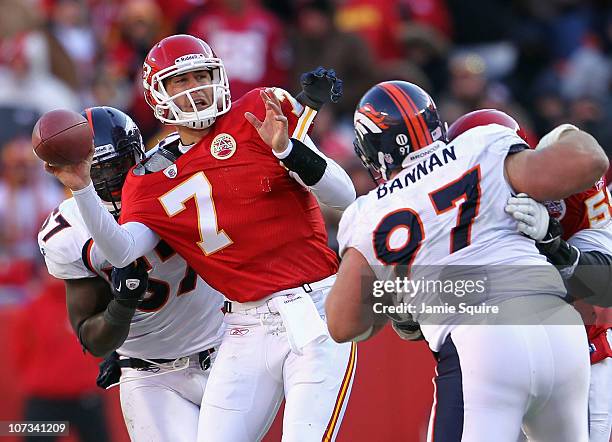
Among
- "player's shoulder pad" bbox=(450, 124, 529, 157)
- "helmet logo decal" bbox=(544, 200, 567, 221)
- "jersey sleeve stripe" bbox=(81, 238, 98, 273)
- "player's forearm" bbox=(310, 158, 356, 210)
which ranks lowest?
"jersey sleeve stripe" bbox=(81, 238, 98, 273)

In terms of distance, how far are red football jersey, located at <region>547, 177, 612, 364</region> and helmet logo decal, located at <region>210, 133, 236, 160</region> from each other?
138 cm

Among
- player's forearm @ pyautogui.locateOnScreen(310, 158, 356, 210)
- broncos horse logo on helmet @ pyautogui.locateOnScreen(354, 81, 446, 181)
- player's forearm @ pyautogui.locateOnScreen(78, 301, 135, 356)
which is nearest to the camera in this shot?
broncos horse logo on helmet @ pyautogui.locateOnScreen(354, 81, 446, 181)

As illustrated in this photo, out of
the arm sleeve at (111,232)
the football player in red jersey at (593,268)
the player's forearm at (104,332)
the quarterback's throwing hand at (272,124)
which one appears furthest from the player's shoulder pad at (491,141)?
the player's forearm at (104,332)

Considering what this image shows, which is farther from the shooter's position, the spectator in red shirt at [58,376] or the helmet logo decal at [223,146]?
the spectator in red shirt at [58,376]

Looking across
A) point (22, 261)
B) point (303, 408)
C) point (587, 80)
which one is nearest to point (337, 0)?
point (587, 80)

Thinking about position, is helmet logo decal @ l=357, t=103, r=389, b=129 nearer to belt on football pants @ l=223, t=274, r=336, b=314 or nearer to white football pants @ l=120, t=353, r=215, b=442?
belt on football pants @ l=223, t=274, r=336, b=314

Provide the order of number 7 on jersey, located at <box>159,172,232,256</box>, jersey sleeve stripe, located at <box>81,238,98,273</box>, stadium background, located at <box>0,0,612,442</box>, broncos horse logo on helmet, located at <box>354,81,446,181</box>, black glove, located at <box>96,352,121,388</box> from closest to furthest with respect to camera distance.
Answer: broncos horse logo on helmet, located at <box>354,81,446,181</box>
number 7 on jersey, located at <box>159,172,232,256</box>
jersey sleeve stripe, located at <box>81,238,98,273</box>
black glove, located at <box>96,352,121,388</box>
stadium background, located at <box>0,0,612,442</box>

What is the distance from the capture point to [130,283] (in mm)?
4871

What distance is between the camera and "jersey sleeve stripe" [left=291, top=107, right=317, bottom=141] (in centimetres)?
473

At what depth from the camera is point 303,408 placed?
4.44 metres

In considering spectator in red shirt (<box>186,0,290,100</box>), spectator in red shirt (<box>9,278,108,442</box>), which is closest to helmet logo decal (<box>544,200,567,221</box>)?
spectator in red shirt (<box>9,278,108,442</box>)

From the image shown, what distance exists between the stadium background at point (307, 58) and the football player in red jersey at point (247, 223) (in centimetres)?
318

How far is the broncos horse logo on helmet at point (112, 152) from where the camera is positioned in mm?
5184

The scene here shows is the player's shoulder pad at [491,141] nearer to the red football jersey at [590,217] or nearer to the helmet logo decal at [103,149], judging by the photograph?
the red football jersey at [590,217]
